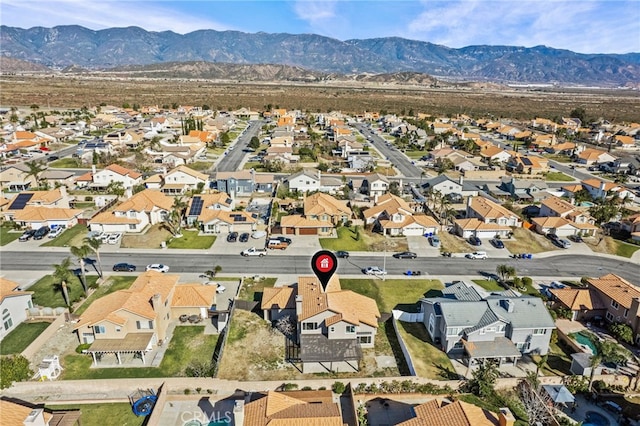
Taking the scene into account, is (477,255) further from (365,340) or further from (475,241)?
(365,340)

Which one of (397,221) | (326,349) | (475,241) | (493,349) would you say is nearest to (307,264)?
(397,221)

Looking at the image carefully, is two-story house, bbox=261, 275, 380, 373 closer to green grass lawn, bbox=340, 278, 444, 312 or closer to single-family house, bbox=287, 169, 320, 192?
green grass lawn, bbox=340, 278, 444, 312

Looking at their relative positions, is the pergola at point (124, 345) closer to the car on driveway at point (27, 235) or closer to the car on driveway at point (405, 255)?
the car on driveway at point (405, 255)

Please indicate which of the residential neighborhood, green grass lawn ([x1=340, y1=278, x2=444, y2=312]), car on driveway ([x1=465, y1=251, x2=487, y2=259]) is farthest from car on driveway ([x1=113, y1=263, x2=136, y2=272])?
car on driveway ([x1=465, y1=251, x2=487, y2=259])

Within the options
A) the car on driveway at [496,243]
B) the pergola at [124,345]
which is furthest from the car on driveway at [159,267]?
the car on driveway at [496,243]

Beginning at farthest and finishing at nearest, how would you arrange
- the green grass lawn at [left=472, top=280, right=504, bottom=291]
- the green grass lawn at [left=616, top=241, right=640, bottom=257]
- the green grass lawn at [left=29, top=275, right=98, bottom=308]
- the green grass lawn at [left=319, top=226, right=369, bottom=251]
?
the green grass lawn at [left=616, top=241, right=640, bottom=257] → the green grass lawn at [left=319, top=226, right=369, bottom=251] → the green grass lawn at [left=472, top=280, right=504, bottom=291] → the green grass lawn at [left=29, top=275, right=98, bottom=308]

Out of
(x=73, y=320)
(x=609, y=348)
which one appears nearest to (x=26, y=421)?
(x=73, y=320)

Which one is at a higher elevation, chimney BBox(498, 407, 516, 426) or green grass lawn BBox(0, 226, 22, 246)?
chimney BBox(498, 407, 516, 426)

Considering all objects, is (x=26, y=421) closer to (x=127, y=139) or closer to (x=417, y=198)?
(x=417, y=198)
